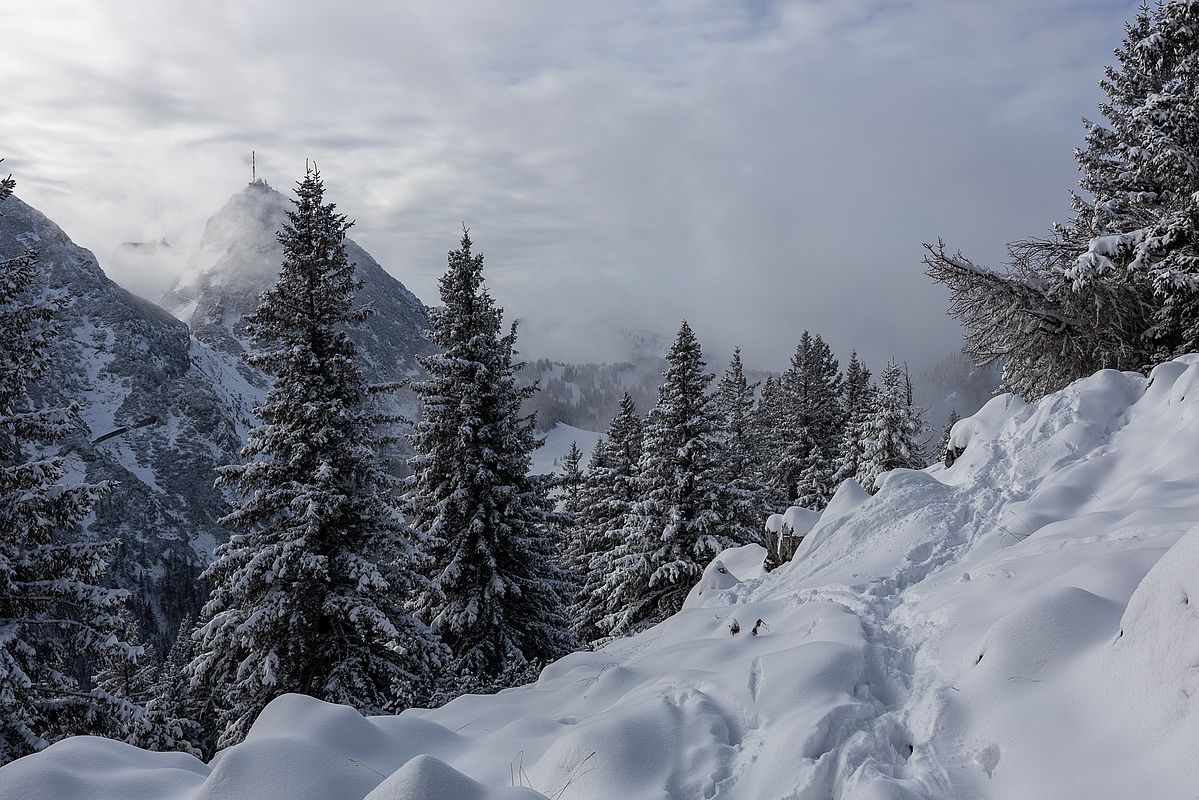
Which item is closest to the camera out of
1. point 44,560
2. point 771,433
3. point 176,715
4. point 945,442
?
point 44,560

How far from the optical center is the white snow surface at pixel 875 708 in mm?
3297

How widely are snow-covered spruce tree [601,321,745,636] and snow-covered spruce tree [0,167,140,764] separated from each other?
12590mm

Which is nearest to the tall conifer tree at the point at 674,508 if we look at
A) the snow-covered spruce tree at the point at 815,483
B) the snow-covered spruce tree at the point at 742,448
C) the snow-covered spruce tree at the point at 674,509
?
the snow-covered spruce tree at the point at 674,509

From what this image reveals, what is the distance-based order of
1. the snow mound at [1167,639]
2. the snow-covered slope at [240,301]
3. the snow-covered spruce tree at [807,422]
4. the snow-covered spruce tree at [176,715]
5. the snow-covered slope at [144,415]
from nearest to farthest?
the snow mound at [1167,639] < the snow-covered spruce tree at [176,715] < the snow-covered spruce tree at [807,422] < the snow-covered slope at [144,415] < the snow-covered slope at [240,301]

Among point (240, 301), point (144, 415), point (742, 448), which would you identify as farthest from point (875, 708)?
point (240, 301)

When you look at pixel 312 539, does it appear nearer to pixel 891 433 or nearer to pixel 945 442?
pixel 945 442

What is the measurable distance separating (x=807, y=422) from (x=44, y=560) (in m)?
30.0

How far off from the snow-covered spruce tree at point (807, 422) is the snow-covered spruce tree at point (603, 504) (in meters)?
8.98

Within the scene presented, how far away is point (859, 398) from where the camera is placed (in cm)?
3519

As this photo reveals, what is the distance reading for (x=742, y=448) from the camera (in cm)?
3067

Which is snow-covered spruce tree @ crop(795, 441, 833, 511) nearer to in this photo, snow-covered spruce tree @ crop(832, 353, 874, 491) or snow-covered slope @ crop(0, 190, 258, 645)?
snow-covered spruce tree @ crop(832, 353, 874, 491)

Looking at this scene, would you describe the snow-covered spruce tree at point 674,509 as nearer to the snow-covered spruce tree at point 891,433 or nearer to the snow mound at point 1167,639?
the snow-covered spruce tree at point 891,433

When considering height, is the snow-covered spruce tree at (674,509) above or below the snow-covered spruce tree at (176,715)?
above

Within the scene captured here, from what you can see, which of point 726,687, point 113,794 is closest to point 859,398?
point 726,687
